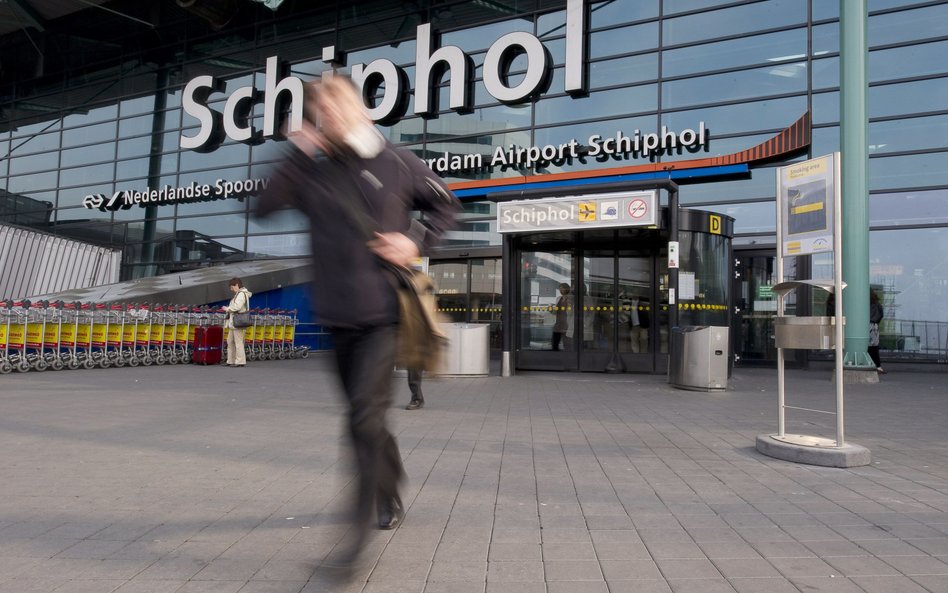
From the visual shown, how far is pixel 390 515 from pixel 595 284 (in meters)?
11.2

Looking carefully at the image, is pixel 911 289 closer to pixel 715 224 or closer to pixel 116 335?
pixel 715 224

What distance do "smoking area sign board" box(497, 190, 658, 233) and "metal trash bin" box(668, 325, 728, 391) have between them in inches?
87.2

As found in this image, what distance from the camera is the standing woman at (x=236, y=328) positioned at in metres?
14.7

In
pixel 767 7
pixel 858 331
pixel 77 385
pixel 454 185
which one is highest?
pixel 767 7

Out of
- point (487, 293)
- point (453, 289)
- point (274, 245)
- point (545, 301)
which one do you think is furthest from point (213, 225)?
point (545, 301)

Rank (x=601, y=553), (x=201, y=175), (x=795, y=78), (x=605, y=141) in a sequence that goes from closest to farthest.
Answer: (x=601, y=553)
(x=795, y=78)
(x=605, y=141)
(x=201, y=175)

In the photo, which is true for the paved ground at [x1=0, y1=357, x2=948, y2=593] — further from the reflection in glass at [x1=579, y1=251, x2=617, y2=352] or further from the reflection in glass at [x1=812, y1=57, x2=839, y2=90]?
the reflection in glass at [x1=812, y1=57, x2=839, y2=90]

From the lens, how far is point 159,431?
6.42 m

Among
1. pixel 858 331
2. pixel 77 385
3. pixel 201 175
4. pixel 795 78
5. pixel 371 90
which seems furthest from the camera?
pixel 201 175

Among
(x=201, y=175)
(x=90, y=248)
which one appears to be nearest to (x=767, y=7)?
(x=201, y=175)

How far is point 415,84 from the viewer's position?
20.6 m

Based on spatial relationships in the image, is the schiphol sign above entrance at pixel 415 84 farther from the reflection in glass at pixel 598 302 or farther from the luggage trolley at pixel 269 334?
the reflection in glass at pixel 598 302

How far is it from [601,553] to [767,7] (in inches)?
→ 661

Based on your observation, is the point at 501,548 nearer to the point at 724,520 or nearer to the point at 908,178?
the point at 724,520
